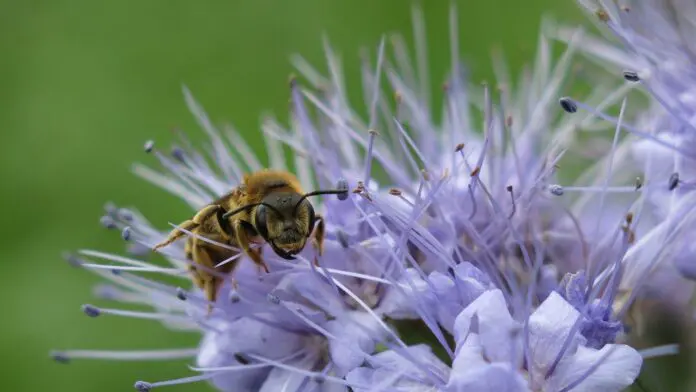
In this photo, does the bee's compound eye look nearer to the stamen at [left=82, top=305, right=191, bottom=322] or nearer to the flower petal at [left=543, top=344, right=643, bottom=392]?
the stamen at [left=82, top=305, right=191, bottom=322]

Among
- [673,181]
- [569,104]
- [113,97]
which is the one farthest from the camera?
[113,97]

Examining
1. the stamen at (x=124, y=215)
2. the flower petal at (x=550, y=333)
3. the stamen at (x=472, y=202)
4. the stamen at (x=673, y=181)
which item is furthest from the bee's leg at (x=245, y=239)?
the stamen at (x=673, y=181)

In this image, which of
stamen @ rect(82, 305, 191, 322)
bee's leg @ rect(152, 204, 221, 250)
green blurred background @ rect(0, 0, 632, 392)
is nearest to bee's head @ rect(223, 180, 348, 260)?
bee's leg @ rect(152, 204, 221, 250)

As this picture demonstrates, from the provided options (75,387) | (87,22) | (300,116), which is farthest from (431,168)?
(87,22)

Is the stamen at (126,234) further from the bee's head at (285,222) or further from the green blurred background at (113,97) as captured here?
the green blurred background at (113,97)

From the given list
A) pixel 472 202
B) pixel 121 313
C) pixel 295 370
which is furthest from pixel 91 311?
pixel 472 202

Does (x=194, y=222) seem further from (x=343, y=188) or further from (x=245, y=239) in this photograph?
(x=343, y=188)

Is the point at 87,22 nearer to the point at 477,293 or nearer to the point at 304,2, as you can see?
the point at 304,2
